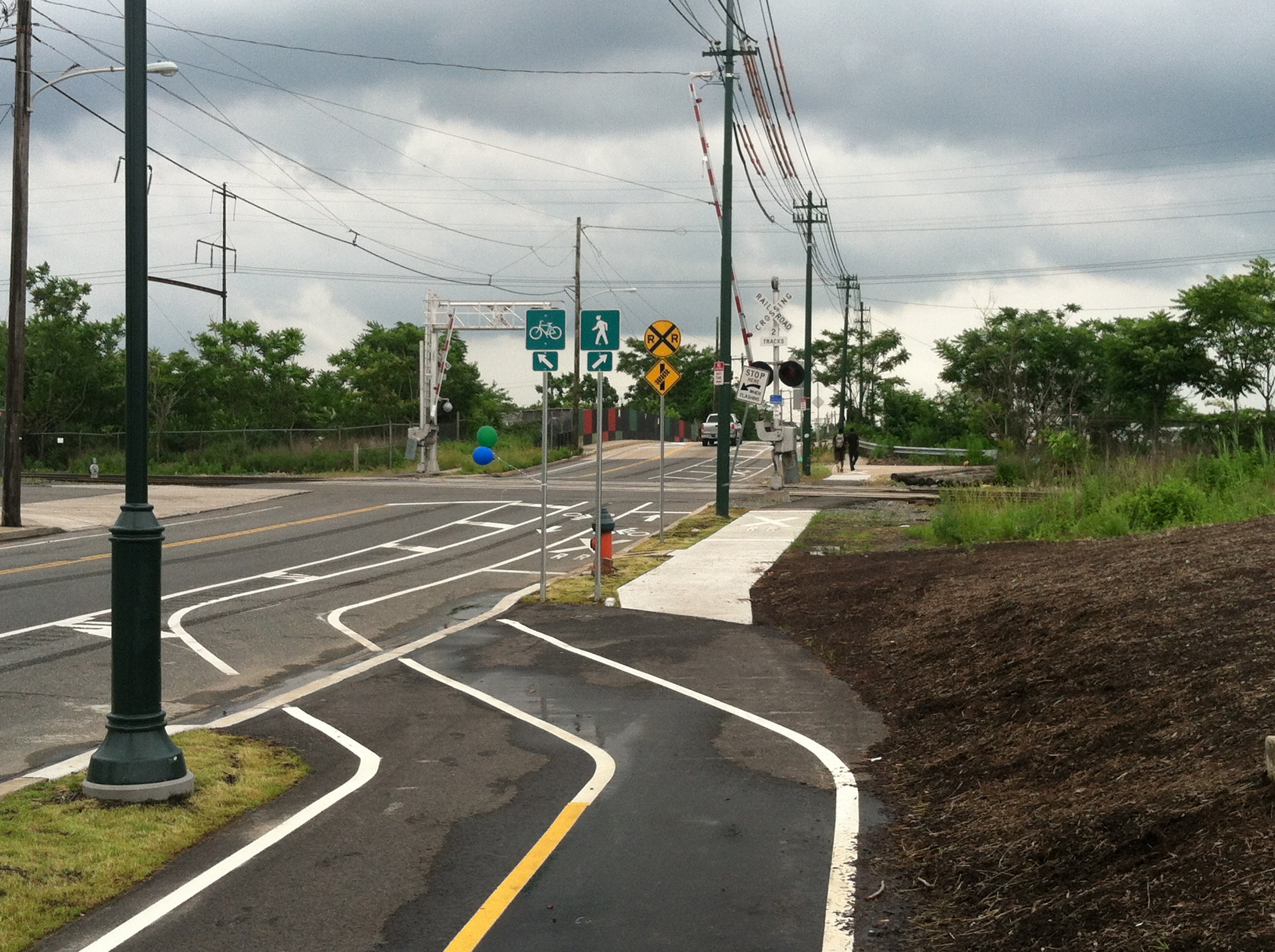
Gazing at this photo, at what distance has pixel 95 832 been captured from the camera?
6.43 meters

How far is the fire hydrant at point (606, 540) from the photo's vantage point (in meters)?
16.8

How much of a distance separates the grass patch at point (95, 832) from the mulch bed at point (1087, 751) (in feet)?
11.2

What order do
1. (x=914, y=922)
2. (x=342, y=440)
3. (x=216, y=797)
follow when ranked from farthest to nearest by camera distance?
(x=342, y=440), (x=216, y=797), (x=914, y=922)

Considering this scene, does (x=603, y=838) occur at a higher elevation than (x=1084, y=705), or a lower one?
lower

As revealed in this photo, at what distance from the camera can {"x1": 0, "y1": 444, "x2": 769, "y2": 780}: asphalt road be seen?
34.8ft

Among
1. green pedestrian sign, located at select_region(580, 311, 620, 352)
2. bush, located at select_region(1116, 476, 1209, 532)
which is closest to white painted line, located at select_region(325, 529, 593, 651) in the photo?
green pedestrian sign, located at select_region(580, 311, 620, 352)

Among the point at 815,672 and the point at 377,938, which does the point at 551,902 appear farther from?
the point at 815,672

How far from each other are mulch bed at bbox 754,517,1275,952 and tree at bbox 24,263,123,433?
58.1 m

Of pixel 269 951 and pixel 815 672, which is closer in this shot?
pixel 269 951

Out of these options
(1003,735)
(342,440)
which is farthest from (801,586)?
(342,440)

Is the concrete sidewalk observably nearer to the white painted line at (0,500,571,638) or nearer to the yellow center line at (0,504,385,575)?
the white painted line at (0,500,571,638)

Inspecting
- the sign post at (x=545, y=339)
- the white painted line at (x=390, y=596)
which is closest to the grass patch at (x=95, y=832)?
the white painted line at (x=390, y=596)

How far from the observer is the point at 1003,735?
7.79 m

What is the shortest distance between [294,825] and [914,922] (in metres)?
3.29
